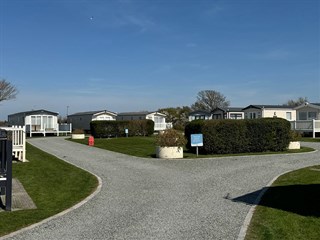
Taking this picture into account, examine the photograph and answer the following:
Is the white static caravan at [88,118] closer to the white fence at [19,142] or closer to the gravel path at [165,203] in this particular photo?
the white fence at [19,142]

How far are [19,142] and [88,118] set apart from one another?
120 feet

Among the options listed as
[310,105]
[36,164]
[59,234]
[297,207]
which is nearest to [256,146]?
[36,164]

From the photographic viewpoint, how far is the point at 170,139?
17125 mm

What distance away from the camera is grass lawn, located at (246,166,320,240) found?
5.70m

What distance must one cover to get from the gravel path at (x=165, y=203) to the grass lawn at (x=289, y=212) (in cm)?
33

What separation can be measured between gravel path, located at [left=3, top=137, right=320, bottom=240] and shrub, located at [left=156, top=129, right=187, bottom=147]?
2.68 metres

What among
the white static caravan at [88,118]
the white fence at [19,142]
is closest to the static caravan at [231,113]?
the white static caravan at [88,118]

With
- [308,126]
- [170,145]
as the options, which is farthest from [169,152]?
[308,126]

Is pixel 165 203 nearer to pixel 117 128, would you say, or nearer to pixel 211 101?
pixel 117 128

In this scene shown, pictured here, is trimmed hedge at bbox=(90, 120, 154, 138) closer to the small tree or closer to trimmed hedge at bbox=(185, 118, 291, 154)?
trimmed hedge at bbox=(185, 118, 291, 154)

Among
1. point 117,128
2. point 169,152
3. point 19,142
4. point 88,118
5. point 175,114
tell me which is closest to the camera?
point 19,142

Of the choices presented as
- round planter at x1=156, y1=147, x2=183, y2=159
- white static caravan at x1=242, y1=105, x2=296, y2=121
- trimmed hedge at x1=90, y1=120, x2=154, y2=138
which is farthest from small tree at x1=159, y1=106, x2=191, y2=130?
round planter at x1=156, y1=147, x2=183, y2=159

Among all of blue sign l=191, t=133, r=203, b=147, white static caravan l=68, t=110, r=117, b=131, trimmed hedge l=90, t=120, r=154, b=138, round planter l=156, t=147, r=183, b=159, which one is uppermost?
white static caravan l=68, t=110, r=117, b=131

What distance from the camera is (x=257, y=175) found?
1164 centimetres
